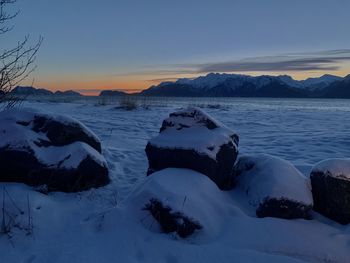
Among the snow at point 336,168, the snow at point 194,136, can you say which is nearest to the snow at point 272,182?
the snow at point 336,168

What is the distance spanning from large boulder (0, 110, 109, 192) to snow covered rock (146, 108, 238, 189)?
37.4 inches

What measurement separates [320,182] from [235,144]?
1.47 m

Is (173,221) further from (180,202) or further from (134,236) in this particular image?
(134,236)

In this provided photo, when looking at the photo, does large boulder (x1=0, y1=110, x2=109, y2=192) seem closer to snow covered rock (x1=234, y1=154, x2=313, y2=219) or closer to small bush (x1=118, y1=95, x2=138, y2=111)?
snow covered rock (x1=234, y1=154, x2=313, y2=219)

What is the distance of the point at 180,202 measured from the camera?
4582 mm

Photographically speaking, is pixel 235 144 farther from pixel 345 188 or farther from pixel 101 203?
pixel 101 203

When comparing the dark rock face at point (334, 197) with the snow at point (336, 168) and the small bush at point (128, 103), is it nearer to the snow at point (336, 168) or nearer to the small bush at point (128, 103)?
the snow at point (336, 168)

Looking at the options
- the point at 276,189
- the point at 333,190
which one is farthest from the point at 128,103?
the point at 333,190

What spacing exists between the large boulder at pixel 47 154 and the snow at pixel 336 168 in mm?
3193

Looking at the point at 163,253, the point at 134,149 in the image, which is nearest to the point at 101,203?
the point at 163,253

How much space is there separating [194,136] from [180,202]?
5.02 ft

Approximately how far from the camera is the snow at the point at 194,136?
18.5 feet

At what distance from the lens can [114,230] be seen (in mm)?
4438

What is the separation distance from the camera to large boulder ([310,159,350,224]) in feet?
16.1
